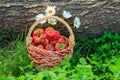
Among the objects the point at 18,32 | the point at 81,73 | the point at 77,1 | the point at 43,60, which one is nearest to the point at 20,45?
the point at 18,32

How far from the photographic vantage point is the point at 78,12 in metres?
3.75

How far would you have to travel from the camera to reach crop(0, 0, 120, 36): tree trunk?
147 inches

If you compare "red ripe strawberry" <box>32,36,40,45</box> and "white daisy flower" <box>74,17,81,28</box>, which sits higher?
"white daisy flower" <box>74,17,81,28</box>

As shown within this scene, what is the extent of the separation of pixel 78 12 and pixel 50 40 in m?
0.43

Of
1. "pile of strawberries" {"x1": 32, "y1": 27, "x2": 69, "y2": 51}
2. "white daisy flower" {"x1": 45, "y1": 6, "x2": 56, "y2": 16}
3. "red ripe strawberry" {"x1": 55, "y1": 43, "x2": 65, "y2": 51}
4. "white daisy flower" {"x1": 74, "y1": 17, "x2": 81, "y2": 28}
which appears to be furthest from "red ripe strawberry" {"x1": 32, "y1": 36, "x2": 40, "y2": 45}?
"white daisy flower" {"x1": 74, "y1": 17, "x2": 81, "y2": 28}

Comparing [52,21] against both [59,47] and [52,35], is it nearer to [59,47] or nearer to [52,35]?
[52,35]

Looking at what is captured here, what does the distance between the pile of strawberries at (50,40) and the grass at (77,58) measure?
0.55 feet

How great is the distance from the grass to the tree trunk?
113 mm

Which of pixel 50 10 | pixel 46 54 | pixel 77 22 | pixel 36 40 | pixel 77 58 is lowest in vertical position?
pixel 77 58

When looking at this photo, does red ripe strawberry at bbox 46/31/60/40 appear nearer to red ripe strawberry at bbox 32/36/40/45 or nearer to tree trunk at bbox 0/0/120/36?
red ripe strawberry at bbox 32/36/40/45

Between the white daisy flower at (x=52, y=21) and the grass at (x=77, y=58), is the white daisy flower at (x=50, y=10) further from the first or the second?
the grass at (x=77, y=58)

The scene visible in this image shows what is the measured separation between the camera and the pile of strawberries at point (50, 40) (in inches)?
138

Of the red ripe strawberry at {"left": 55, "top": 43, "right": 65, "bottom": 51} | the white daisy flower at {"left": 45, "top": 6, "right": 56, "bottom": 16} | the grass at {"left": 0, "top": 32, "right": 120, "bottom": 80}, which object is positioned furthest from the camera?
the white daisy flower at {"left": 45, "top": 6, "right": 56, "bottom": 16}

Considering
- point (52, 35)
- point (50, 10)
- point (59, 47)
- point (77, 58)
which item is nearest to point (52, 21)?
point (50, 10)
